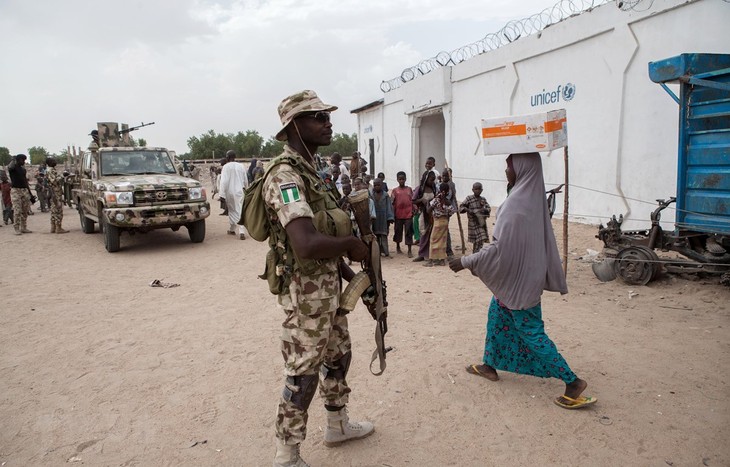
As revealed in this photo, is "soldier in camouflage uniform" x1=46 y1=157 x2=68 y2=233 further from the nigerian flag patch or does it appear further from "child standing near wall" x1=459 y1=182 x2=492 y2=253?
the nigerian flag patch

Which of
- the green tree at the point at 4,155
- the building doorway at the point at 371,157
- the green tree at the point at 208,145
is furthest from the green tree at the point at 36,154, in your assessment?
the building doorway at the point at 371,157

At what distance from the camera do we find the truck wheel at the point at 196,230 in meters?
8.87

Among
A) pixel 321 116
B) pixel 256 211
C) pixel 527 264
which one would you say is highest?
pixel 321 116

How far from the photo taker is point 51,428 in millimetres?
2742

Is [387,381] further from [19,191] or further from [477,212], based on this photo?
[19,191]

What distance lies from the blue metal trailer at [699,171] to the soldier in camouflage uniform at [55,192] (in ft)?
33.9

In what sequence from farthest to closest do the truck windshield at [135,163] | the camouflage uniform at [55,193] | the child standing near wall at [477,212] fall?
the camouflage uniform at [55,193] < the truck windshield at [135,163] < the child standing near wall at [477,212]

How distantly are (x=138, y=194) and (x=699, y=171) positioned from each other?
7724 millimetres

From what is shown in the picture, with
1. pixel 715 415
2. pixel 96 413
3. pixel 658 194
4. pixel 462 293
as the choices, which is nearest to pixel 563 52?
pixel 658 194

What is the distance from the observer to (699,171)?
4.73 m

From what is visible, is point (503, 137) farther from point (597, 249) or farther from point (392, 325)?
point (597, 249)

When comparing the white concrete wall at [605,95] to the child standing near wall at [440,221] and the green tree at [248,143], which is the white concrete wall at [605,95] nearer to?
the child standing near wall at [440,221]

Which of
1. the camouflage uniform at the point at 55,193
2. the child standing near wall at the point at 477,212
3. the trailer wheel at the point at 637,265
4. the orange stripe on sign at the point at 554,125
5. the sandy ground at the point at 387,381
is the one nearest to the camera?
the sandy ground at the point at 387,381

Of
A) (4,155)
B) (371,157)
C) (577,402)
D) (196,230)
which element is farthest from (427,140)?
(4,155)
